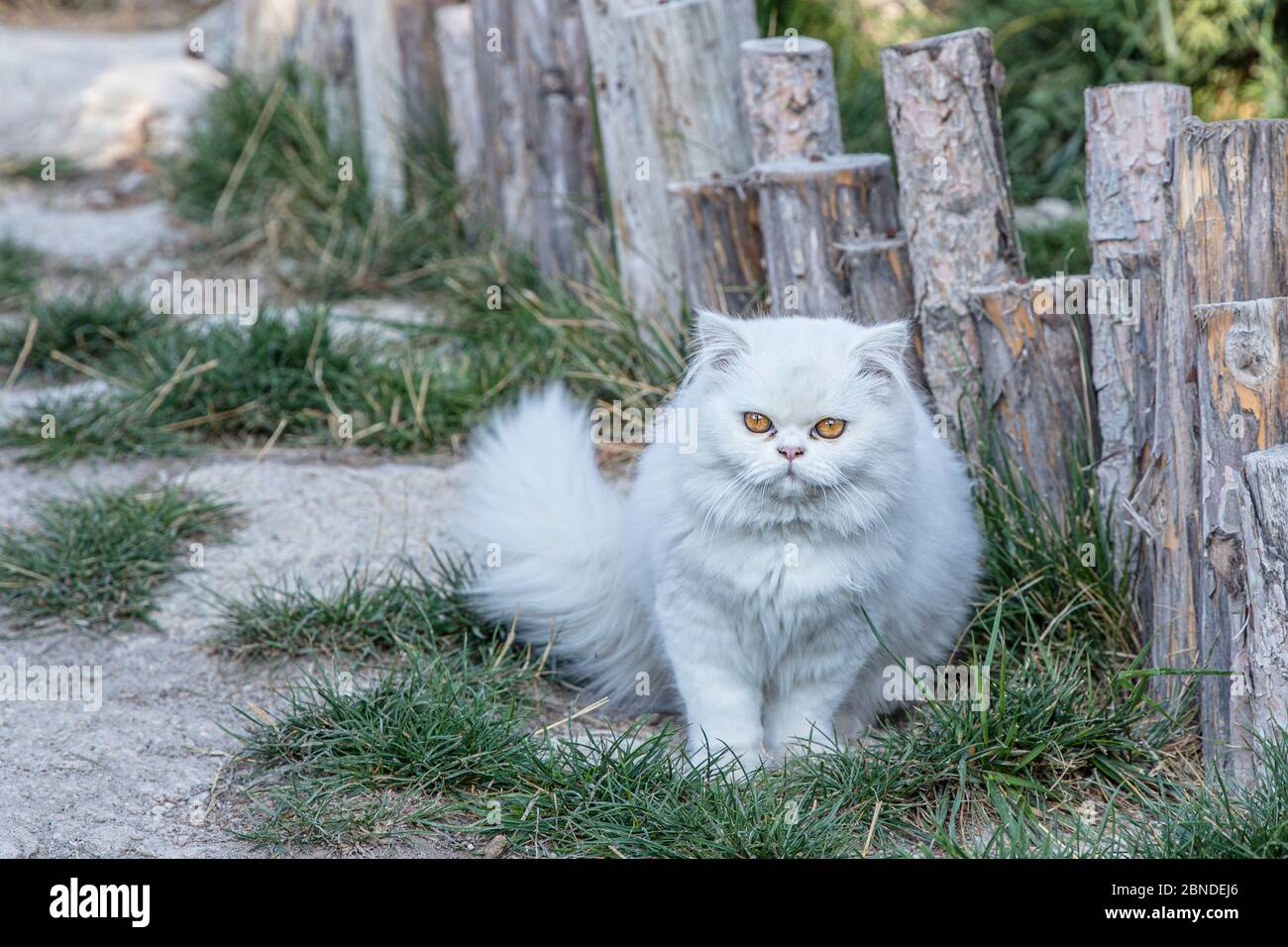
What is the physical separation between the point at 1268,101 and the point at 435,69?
3704 mm

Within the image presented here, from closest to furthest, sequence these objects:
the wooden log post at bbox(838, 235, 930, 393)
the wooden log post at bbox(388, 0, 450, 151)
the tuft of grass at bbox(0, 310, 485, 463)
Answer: the wooden log post at bbox(838, 235, 930, 393)
the tuft of grass at bbox(0, 310, 485, 463)
the wooden log post at bbox(388, 0, 450, 151)

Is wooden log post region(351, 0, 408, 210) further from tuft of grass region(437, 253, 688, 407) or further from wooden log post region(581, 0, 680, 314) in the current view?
wooden log post region(581, 0, 680, 314)

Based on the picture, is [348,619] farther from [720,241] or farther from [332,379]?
[720,241]

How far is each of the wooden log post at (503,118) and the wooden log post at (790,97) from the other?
1.30 meters

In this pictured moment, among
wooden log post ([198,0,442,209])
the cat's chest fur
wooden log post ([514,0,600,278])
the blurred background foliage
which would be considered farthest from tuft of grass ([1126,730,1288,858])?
wooden log post ([198,0,442,209])

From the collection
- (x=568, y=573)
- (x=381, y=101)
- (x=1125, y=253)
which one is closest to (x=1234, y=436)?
(x=1125, y=253)

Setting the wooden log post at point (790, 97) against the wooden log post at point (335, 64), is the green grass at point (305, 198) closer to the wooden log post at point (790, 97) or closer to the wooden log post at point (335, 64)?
the wooden log post at point (335, 64)

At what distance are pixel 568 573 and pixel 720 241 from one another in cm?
120

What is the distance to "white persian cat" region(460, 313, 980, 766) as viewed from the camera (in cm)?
280

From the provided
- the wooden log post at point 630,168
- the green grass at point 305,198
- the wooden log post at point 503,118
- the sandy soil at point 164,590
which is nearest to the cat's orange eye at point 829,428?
the sandy soil at point 164,590

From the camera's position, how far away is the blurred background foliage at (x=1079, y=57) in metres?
6.00

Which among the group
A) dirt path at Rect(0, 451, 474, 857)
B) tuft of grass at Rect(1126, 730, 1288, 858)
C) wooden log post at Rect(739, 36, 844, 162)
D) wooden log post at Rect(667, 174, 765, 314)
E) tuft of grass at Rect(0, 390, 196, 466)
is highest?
wooden log post at Rect(739, 36, 844, 162)

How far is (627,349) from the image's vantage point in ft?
14.9

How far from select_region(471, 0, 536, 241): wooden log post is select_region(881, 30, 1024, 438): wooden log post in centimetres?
195
